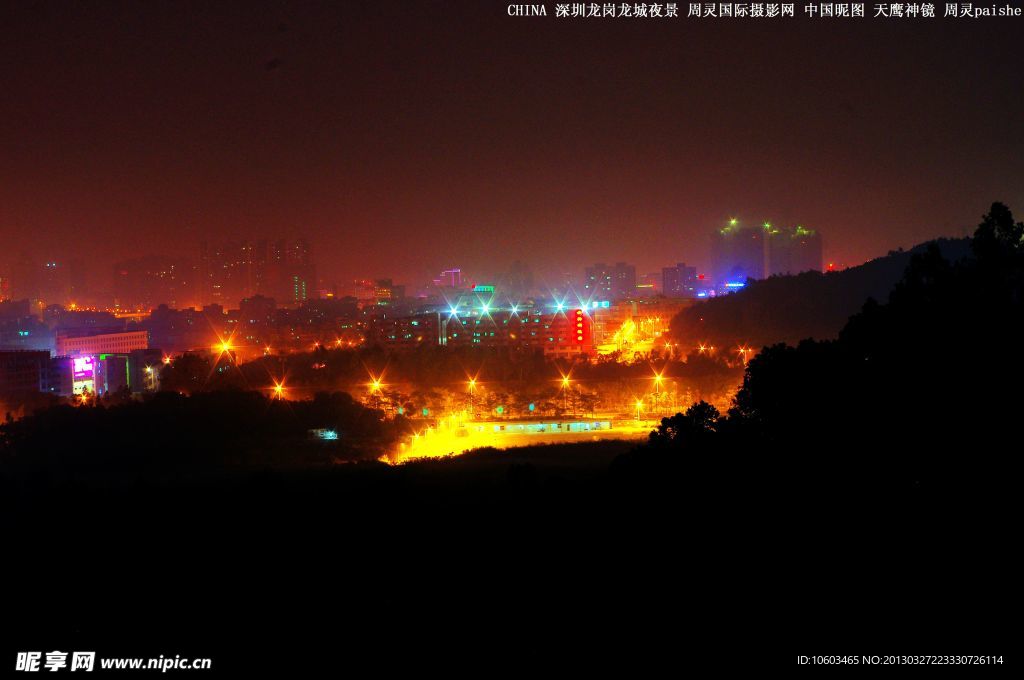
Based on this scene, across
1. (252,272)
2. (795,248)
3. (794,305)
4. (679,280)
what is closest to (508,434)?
(794,305)

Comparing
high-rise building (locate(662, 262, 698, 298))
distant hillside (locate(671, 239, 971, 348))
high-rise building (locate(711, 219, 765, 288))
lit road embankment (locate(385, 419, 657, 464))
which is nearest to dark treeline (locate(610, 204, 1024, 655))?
lit road embankment (locate(385, 419, 657, 464))

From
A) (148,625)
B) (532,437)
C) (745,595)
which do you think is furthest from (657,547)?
(532,437)

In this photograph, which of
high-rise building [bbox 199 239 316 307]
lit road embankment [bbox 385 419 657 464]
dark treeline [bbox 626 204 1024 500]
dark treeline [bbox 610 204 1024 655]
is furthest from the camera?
high-rise building [bbox 199 239 316 307]

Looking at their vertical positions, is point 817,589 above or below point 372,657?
above

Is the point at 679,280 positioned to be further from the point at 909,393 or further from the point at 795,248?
the point at 909,393

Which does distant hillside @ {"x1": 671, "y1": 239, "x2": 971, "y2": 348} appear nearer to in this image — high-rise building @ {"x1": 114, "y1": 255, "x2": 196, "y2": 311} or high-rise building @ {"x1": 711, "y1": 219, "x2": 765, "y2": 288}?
high-rise building @ {"x1": 711, "y1": 219, "x2": 765, "y2": 288}

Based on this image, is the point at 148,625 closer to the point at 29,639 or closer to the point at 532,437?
the point at 29,639
